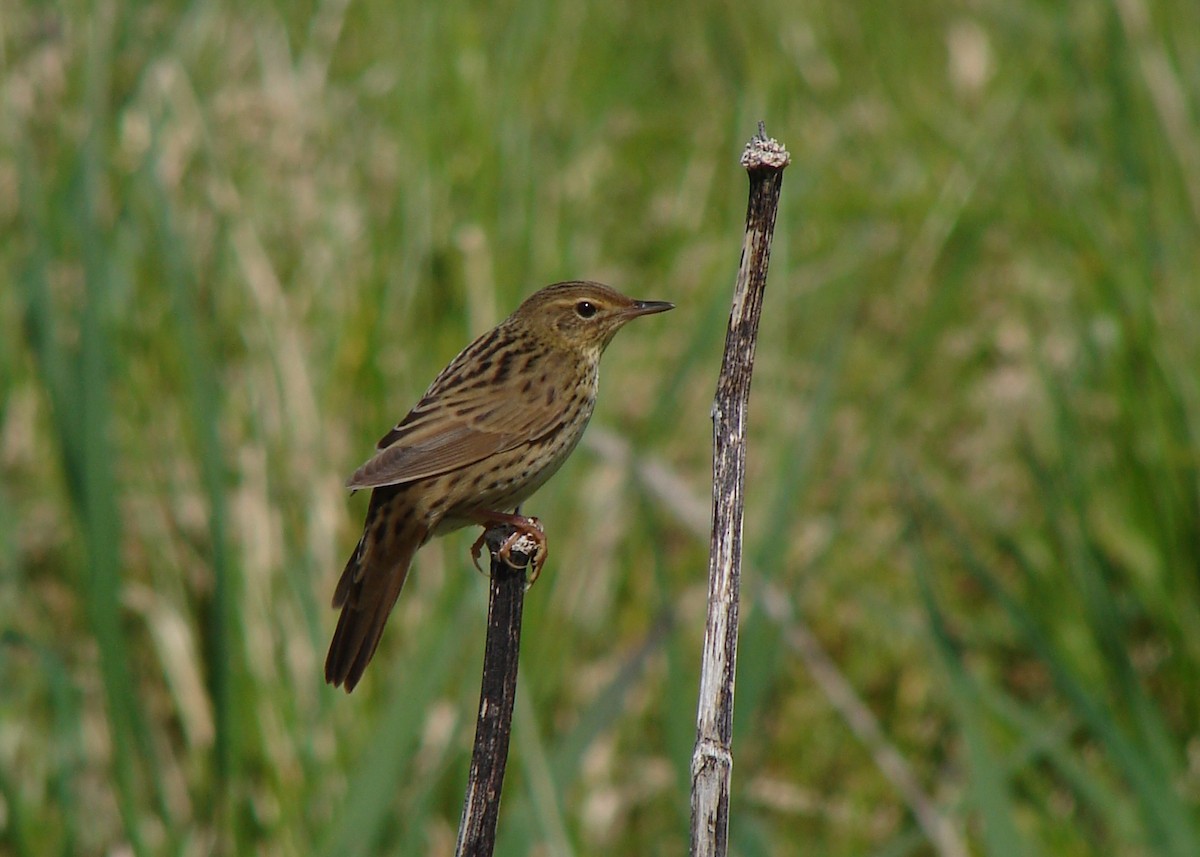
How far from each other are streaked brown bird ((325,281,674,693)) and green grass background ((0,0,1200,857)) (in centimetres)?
39

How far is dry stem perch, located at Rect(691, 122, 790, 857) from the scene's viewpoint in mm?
1592

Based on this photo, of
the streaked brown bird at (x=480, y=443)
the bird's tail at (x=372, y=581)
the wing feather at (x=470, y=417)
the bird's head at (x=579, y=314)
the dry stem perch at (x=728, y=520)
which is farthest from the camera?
the bird's head at (x=579, y=314)

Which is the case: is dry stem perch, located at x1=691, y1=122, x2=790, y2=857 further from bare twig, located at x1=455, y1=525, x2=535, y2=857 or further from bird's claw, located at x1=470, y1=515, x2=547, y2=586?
bird's claw, located at x1=470, y1=515, x2=547, y2=586

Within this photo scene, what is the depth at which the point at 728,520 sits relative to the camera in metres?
1.62

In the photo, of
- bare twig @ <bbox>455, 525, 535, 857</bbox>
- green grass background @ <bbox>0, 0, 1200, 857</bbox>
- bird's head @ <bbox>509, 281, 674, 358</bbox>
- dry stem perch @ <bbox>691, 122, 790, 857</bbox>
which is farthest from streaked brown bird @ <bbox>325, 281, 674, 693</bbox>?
dry stem perch @ <bbox>691, 122, 790, 857</bbox>

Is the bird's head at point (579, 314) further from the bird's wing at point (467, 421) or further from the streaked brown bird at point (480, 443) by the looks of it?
the bird's wing at point (467, 421)

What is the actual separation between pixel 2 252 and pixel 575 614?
2.00 m

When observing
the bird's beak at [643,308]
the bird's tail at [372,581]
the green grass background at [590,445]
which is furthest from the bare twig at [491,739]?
the bird's beak at [643,308]

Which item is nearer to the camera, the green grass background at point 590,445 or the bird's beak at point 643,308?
the bird's beak at point 643,308

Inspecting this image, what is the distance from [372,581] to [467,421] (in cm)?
52

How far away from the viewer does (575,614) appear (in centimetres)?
435

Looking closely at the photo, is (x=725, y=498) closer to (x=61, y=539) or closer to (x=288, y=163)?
(x=61, y=539)

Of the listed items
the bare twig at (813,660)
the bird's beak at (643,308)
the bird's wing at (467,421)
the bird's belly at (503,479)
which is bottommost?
the bare twig at (813,660)

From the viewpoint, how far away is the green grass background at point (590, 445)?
3473 mm
